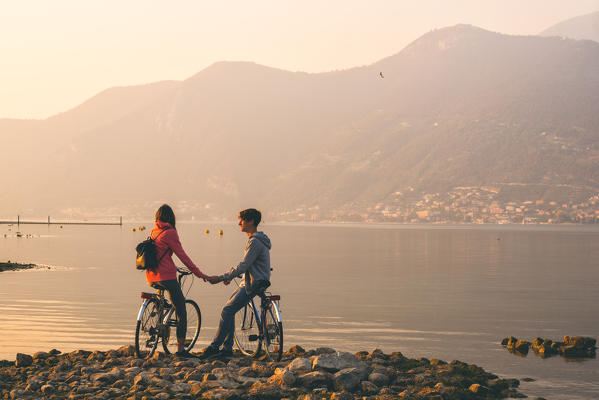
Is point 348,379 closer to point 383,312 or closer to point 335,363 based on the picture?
point 335,363

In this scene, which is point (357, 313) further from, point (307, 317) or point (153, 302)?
point (153, 302)

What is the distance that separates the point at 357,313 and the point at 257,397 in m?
12.4

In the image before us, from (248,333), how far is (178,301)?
150 centimetres

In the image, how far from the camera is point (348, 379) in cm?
1169

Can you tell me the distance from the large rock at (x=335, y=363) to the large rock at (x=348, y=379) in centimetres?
24

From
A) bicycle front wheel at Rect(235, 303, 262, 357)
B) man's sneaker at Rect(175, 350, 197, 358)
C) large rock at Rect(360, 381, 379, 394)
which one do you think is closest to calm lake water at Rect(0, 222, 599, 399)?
large rock at Rect(360, 381, 379, 394)

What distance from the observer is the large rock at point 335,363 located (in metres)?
12.2

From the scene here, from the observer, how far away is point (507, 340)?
17.2 m

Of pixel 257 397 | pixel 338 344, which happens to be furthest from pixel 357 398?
pixel 338 344

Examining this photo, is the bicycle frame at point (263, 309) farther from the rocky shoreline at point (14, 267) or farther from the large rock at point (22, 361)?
the rocky shoreline at point (14, 267)

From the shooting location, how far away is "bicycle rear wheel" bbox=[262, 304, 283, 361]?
42.3 ft

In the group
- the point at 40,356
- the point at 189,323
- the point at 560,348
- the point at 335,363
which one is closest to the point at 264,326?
the point at 335,363

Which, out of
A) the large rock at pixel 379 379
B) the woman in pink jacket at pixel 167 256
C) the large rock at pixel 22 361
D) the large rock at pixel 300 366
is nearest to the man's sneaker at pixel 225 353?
the woman in pink jacket at pixel 167 256

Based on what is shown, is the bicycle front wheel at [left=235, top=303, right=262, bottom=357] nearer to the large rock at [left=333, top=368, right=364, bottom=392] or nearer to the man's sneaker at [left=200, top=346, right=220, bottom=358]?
the man's sneaker at [left=200, top=346, right=220, bottom=358]
